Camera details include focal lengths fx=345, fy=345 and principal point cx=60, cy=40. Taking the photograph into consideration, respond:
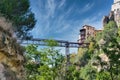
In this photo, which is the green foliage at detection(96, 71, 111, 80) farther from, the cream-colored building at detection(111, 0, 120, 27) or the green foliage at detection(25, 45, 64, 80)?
the cream-colored building at detection(111, 0, 120, 27)

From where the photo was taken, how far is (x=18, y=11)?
2953 centimetres

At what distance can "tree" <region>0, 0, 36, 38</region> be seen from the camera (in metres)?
26.6

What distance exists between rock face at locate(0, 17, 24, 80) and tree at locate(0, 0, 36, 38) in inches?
516

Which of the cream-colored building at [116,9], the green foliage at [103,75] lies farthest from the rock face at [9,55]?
the cream-colored building at [116,9]

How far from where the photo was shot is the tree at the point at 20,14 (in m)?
26.6

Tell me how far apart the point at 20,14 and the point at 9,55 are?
673 inches

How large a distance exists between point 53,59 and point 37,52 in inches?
93.7

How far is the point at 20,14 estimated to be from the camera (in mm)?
29359

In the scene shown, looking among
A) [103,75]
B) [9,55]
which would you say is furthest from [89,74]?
[9,55]

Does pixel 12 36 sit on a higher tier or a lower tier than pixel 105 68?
higher

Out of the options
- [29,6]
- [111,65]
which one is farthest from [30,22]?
[111,65]

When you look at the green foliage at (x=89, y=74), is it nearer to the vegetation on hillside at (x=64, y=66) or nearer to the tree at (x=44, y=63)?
the vegetation on hillside at (x=64, y=66)

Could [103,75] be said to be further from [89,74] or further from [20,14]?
[20,14]

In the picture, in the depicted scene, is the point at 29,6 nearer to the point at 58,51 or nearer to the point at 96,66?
the point at 58,51
